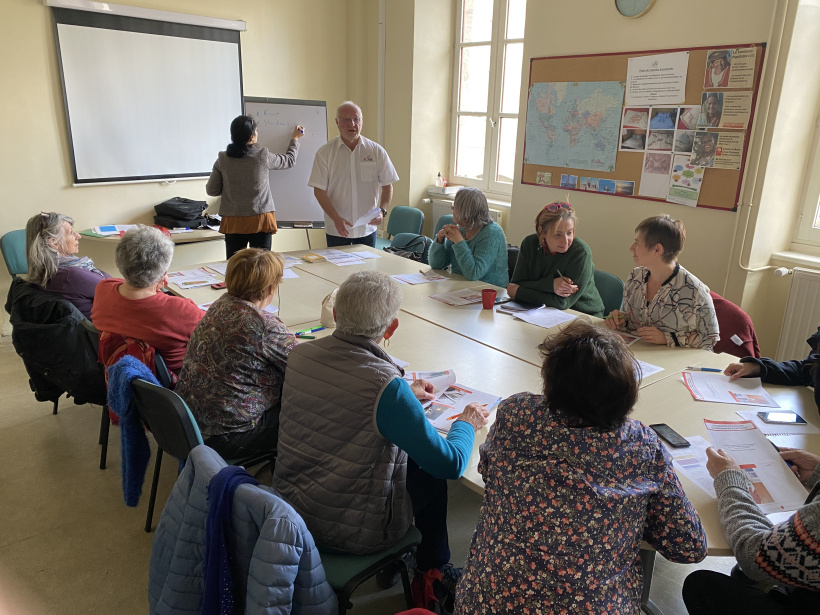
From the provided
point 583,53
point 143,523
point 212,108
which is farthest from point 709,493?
point 212,108

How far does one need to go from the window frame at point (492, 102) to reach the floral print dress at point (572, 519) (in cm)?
418

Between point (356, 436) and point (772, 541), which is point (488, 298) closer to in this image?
point (356, 436)

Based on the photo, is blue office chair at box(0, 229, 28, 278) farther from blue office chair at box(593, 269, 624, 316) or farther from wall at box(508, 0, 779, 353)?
blue office chair at box(593, 269, 624, 316)

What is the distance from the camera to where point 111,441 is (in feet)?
10.3

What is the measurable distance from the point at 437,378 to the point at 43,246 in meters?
1.98

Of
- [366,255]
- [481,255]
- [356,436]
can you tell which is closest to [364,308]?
[356,436]

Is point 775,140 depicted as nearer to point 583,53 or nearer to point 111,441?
point 583,53

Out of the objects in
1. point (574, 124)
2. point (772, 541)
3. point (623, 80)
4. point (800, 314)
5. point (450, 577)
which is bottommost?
point (450, 577)

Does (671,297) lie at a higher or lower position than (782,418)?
higher

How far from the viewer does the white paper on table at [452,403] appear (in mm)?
1839

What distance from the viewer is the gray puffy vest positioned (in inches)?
61.3

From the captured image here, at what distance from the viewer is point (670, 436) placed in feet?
5.71

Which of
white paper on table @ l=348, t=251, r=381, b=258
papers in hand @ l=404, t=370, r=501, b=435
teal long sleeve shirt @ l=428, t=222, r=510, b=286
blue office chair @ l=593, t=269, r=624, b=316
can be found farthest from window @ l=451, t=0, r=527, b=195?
papers in hand @ l=404, t=370, r=501, b=435

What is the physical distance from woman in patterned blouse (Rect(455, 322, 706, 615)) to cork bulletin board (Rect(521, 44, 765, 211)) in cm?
267
